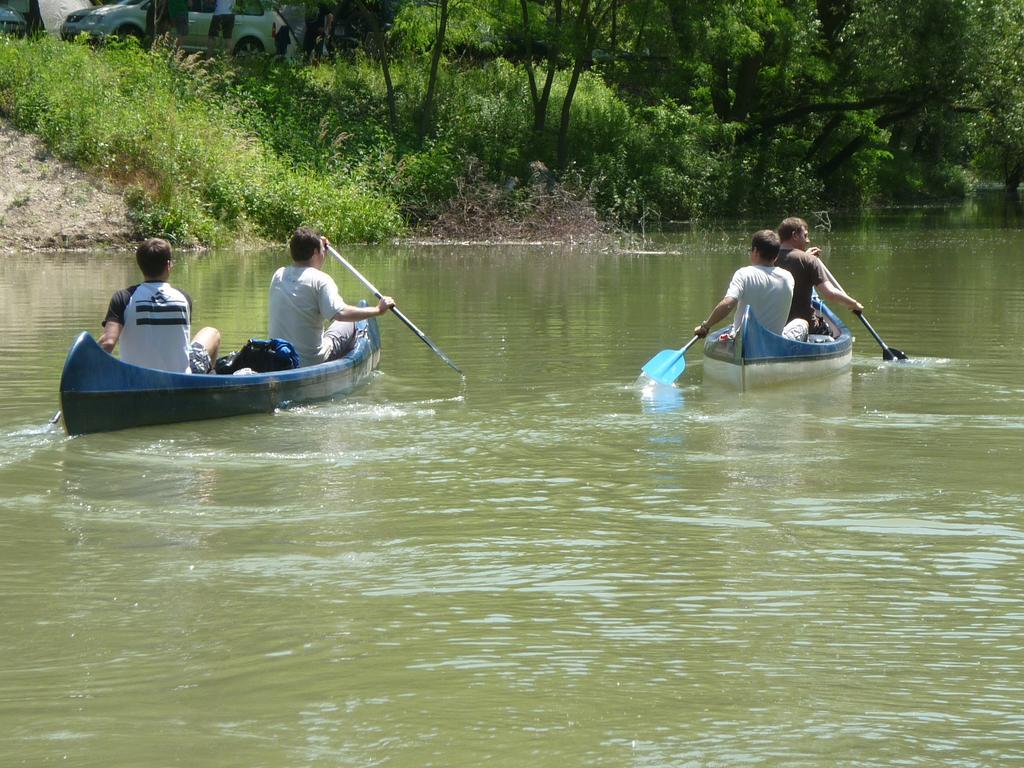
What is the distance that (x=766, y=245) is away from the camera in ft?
36.4

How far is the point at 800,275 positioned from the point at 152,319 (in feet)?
17.6

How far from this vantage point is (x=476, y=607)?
5531 millimetres

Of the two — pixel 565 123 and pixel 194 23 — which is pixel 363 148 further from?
pixel 194 23

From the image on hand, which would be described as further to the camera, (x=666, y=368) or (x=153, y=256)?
(x=666, y=368)

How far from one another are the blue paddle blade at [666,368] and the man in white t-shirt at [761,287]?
0.25 m

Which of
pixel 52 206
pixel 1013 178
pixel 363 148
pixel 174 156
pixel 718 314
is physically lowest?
pixel 718 314

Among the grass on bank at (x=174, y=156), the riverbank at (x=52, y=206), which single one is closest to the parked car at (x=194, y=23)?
the grass on bank at (x=174, y=156)

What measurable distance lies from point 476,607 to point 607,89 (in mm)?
31797

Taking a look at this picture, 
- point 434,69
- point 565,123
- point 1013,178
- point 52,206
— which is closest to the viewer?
point 52,206

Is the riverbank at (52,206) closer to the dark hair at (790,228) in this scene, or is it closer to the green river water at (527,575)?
the green river water at (527,575)

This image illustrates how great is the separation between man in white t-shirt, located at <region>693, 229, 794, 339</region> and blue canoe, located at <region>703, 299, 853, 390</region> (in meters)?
→ 0.20

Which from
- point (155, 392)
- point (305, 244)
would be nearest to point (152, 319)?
point (155, 392)

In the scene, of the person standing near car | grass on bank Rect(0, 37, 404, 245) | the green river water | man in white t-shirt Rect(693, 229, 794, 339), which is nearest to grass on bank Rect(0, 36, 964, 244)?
grass on bank Rect(0, 37, 404, 245)

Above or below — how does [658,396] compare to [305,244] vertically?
below
